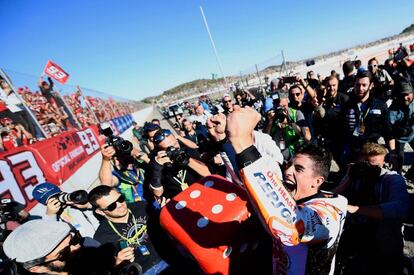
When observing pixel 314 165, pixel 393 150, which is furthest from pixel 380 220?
pixel 393 150

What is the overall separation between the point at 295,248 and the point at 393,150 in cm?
323

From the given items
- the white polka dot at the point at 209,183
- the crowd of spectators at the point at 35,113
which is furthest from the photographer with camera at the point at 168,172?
the crowd of spectators at the point at 35,113

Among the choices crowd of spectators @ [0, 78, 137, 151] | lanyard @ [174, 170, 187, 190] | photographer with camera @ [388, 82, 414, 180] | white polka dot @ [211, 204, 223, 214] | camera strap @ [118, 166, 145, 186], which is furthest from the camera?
crowd of spectators @ [0, 78, 137, 151]

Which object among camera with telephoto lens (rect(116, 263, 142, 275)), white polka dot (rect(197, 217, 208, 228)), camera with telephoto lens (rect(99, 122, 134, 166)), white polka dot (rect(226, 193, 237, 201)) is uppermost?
camera with telephoto lens (rect(99, 122, 134, 166))

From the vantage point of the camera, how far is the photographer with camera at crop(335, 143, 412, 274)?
1875mm

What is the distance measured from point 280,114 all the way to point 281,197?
319 centimetres

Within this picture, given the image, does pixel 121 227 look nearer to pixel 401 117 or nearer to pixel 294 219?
pixel 294 219

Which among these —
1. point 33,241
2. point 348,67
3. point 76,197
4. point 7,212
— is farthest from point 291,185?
point 348,67

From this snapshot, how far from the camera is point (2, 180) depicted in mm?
3371

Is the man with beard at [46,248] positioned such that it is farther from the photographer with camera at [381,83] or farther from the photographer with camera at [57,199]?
the photographer with camera at [381,83]

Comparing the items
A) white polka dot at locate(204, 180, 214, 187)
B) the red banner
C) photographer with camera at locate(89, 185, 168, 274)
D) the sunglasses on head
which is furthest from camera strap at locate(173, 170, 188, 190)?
the red banner

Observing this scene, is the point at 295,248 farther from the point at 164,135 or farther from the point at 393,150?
the point at 393,150

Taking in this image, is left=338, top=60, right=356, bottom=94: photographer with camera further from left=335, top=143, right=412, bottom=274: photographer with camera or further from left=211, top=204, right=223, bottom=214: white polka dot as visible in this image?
left=211, top=204, right=223, bottom=214: white polka dot

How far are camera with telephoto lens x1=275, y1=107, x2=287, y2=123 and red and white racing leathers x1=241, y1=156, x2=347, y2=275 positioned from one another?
272 centimetres
